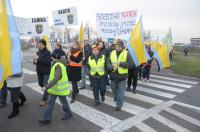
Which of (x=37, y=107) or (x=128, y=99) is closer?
(x=37, y=107)

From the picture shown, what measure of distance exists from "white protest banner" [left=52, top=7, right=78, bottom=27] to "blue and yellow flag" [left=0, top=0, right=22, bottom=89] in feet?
20.7

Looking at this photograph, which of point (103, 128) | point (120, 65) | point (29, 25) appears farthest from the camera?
point (29, 25)

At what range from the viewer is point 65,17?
10562 millimetres

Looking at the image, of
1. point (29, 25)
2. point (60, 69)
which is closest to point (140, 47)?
point (60, 69)

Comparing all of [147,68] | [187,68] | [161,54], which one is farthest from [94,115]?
[187,68]

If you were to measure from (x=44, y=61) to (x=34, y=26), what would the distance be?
472cm

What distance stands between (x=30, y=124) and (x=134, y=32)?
3950mm

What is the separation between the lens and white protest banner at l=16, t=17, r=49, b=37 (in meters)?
10.5

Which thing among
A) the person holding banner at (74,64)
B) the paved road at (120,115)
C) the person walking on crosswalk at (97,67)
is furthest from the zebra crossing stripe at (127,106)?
the person holding banner at (74,64)

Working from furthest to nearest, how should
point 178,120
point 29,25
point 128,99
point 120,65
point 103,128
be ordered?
1. point 29,25
2. point 128,99
3. point 120,65
4. point 178,120
5. point 103,128

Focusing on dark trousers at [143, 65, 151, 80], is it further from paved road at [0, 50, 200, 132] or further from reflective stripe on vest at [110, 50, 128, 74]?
reflective stripe on vest at [110, 50, 128, 74]

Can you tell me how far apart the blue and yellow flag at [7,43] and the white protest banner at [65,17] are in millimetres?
6309

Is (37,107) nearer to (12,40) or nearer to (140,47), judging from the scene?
(12,40)

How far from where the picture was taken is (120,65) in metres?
6.15
